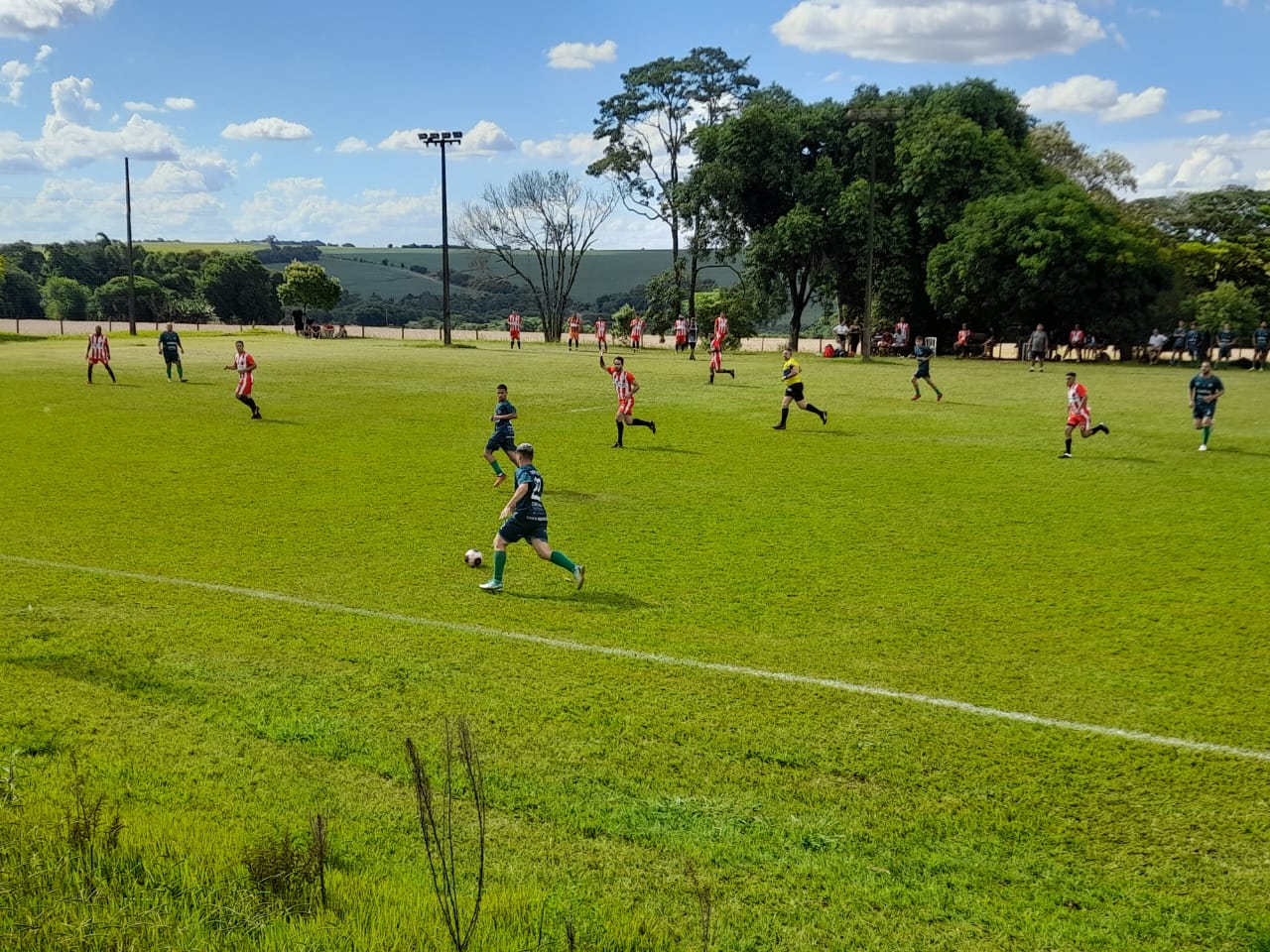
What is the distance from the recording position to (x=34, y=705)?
7.88 metres

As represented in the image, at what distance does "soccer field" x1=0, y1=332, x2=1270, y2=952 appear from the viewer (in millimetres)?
5414

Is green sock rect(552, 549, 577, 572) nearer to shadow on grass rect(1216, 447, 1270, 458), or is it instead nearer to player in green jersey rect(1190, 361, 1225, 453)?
player in green jersey rect(1190, 361, 1225, 453)

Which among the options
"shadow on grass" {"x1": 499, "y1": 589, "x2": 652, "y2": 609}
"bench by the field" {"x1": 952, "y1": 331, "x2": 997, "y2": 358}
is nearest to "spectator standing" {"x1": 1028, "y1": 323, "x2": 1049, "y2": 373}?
"bench by the field" {"x1": 952, "y1": 331, "x2": 997, "y2": 358}

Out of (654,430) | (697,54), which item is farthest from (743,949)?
(697,54)

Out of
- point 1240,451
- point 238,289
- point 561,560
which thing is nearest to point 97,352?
point 561,560

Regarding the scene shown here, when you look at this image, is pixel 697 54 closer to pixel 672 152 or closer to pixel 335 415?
pixel 672 152

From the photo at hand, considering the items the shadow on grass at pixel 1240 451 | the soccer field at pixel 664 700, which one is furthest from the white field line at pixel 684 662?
the shadow on grass at pixel 1240 451

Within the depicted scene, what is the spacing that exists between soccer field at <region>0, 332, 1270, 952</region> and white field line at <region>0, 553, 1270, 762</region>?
5 cm

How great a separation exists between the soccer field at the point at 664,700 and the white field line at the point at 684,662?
46mm

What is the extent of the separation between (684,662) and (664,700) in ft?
3.01

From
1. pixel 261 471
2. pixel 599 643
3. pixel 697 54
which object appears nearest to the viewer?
pixel 599 643

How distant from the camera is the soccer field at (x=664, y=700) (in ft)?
17.8

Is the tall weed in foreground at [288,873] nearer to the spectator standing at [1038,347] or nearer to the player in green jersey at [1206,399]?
the player in green jersey at [1206,399]

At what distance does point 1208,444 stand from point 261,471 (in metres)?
20.1
